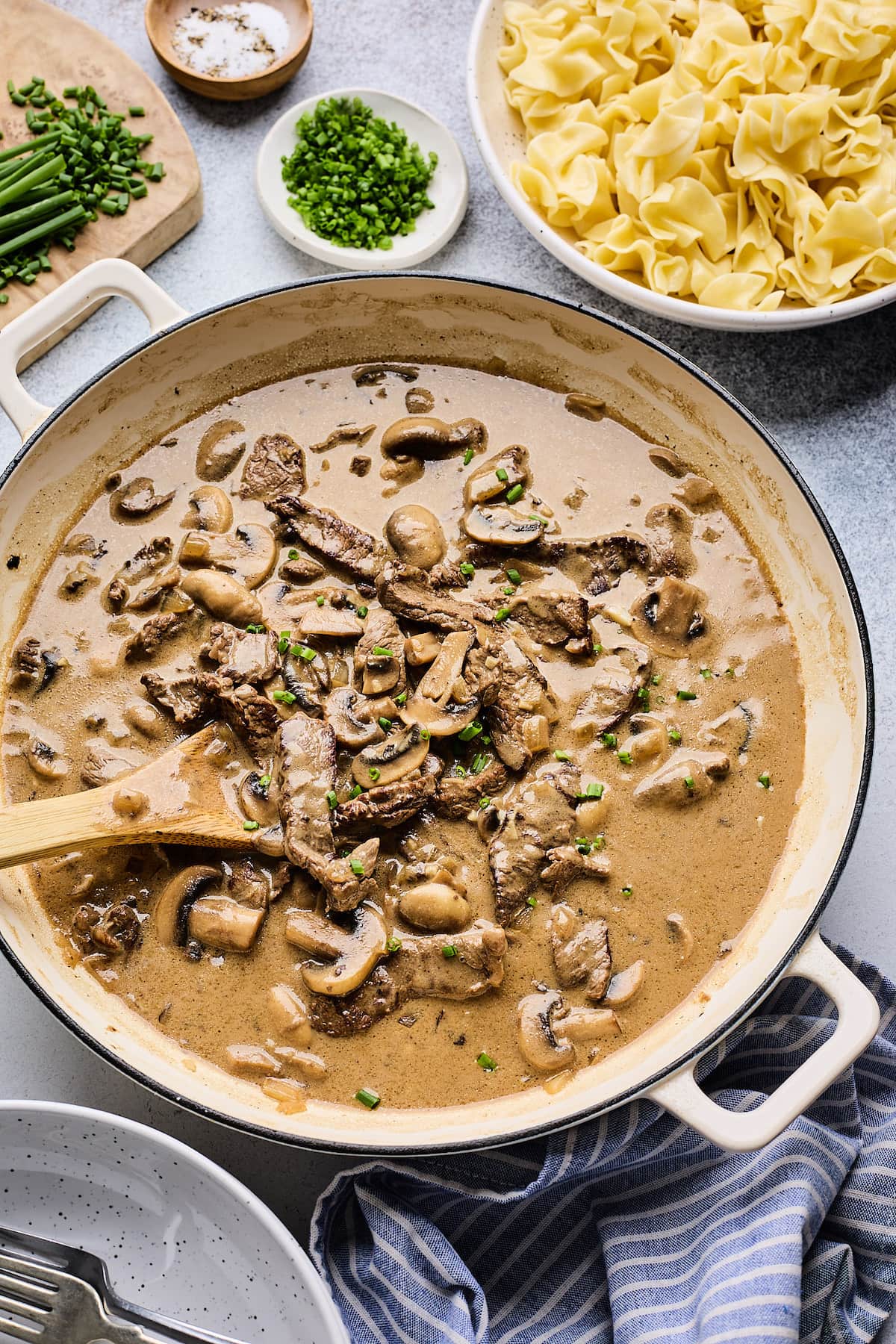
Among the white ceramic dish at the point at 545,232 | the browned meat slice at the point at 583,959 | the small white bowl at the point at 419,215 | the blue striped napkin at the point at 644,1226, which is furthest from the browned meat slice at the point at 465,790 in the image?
the small white bowl at the point at 419,215

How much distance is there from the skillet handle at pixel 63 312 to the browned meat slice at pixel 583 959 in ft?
9.36

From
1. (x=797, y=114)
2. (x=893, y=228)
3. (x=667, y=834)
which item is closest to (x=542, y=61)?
(x=797, y=114)

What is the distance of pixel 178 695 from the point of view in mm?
4488

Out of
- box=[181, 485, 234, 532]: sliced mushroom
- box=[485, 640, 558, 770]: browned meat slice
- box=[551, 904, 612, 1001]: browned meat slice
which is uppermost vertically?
box=[181, 485, 234, 532]: sliced mushroom

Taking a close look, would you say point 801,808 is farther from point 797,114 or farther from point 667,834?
point 797,114

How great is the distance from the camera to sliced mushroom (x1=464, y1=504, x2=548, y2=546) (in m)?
4.64

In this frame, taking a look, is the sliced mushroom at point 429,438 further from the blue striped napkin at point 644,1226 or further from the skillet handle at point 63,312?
the blue striped napkin at point 644,1226

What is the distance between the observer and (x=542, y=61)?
522 cm

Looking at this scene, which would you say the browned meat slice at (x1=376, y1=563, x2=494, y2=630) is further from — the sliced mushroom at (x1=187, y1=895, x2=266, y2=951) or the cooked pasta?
the cooked pasta

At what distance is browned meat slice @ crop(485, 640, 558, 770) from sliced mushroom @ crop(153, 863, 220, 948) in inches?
47.0

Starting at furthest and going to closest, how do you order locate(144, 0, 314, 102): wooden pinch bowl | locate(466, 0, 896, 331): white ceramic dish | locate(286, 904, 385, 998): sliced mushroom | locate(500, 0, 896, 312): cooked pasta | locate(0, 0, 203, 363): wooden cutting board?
locate(144, 0, 314, 102): wooden pinch bowl < locate(0, 0, 203, 363): wooden cutting board < locate(500, 0, 896, 312): cooked pasta < locate(466, 0, 896, 331): white ceramic dish < locate(286, 904, 385, 998): sliced mushroom

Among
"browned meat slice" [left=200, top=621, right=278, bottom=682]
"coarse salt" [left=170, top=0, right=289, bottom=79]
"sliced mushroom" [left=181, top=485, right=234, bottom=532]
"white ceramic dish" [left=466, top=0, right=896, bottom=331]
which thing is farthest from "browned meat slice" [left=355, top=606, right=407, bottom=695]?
"coarse salt" [left=170, top=0, right=289, bottom=79]

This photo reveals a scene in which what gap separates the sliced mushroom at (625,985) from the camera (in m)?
4.30

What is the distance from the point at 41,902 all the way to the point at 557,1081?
80.1 inches
